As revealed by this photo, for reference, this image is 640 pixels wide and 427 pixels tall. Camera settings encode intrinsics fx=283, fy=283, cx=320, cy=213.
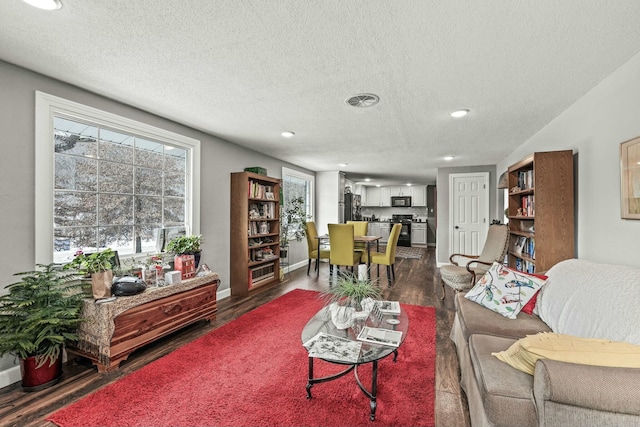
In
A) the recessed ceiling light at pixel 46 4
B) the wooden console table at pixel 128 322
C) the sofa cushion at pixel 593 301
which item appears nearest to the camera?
the recessed ceiling light at pixel 46 4

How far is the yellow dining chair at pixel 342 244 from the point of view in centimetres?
463

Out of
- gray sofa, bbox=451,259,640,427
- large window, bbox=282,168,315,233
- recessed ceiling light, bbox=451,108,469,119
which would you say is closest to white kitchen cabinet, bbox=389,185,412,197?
large window, bbox=282,168,315,233

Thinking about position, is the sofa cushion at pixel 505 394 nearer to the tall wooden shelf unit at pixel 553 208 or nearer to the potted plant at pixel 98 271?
the tall wooden shelf unit at pixel 553 208

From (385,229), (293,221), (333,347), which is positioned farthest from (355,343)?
(385,229)

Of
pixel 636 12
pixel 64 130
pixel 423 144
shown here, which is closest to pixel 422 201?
pixel 423 144

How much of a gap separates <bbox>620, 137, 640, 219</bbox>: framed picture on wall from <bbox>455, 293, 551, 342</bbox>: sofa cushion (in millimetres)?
933

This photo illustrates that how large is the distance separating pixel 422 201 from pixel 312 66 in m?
8.95

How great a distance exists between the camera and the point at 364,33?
1.62 metres

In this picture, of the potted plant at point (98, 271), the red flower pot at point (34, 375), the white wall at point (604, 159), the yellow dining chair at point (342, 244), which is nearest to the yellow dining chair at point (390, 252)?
the yellow dining chair at point (342, 244)

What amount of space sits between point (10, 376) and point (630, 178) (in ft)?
14.5

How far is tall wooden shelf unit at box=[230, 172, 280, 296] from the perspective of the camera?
4.06 m

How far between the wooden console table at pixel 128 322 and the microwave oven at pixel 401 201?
856 cm

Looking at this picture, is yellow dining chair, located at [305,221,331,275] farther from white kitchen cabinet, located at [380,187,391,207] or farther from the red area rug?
white kitchen cabinet, located at [380,187,391,207]

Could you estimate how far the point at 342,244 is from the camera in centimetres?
468
